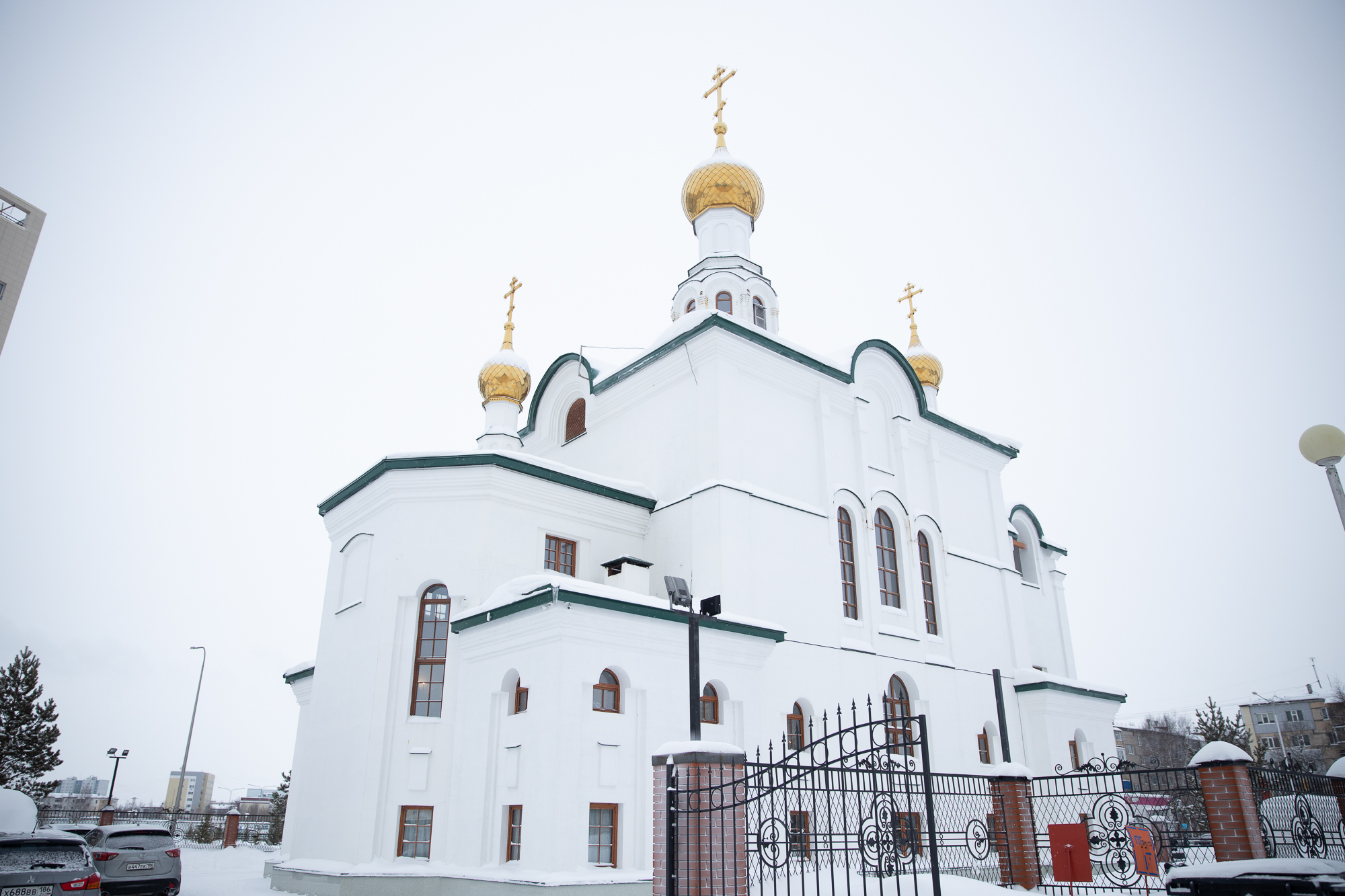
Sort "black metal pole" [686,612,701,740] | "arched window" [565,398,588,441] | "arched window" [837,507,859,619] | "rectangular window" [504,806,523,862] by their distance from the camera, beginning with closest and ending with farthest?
"black metal pole" [686,612,701,740] → "rectangular window" [504,806,523,862] → "arched window" [837,507,859,619] → "arched window" [565,398,588,441]

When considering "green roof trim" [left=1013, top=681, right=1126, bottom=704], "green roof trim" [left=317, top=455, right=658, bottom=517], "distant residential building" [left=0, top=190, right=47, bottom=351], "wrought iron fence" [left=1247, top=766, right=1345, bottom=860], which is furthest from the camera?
"distant residential building" [left=0, top=190, right=47, bottom=351]

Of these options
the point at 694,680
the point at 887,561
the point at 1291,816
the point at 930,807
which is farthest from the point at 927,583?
the point at 930,807

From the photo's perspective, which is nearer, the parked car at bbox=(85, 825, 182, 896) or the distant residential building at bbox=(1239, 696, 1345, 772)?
the parked car at bbox=(85, 825, 182, 896)

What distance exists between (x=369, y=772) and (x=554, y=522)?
4.72m

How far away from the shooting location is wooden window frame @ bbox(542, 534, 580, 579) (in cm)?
1484

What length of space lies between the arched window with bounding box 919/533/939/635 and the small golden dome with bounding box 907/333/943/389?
6402mm

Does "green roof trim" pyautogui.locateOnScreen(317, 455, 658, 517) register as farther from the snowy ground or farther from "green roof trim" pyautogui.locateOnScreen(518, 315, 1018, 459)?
the snowy ground

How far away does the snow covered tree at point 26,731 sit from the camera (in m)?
26.8

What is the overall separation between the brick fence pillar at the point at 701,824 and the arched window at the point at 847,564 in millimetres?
9317

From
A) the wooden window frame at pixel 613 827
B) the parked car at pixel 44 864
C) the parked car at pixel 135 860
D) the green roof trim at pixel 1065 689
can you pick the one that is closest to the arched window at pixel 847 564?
the green roof trim at pixel 1065 689

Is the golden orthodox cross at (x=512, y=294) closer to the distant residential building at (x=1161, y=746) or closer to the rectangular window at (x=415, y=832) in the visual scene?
the rectangular window at (x=415, y=832)

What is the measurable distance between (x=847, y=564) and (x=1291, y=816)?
27.0 ft

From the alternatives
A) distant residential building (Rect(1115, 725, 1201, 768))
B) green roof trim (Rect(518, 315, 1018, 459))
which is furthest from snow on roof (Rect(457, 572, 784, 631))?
distant residential building (Rect(1115, 725, 1201, 768))

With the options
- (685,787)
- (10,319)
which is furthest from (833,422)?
(10,319)
